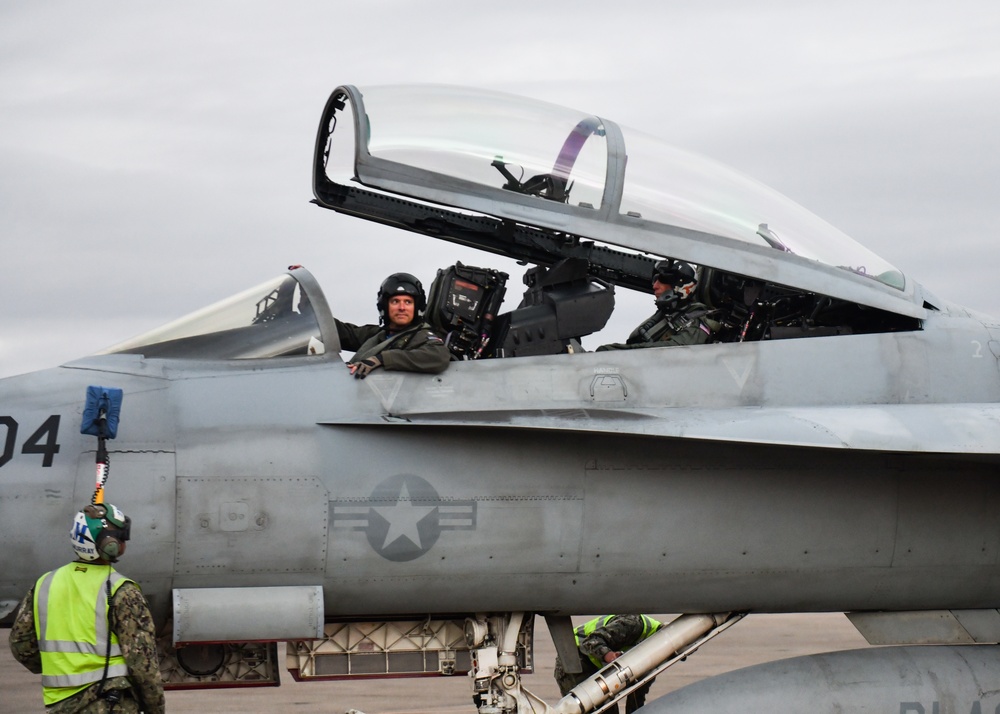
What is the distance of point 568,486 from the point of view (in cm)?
642

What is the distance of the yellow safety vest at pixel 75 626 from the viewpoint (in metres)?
5.52

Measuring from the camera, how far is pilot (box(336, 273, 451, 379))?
642 cm

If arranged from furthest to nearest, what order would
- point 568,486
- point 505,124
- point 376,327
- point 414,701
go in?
point 414,701, point 376,327, point 505,124, point 568,486

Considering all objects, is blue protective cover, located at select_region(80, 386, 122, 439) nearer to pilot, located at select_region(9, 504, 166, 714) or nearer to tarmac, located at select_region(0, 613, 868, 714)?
pilot, located at select_region(9, 504, 166, 714)

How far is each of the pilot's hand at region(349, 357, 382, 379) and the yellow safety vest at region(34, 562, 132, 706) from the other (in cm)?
159

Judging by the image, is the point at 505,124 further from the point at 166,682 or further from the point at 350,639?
the point at 166,682

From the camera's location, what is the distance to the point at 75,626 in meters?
5.54

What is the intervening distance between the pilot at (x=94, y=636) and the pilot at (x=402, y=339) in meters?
1.60

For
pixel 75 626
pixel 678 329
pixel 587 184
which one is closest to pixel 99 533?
pixel 75 626

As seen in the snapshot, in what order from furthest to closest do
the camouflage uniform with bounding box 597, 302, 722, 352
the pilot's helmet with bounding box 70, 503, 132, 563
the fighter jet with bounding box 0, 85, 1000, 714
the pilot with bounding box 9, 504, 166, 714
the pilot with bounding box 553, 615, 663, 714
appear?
the pilot with bounding box 553, 615, 663, 714
the camouflage uniform with bounding box 597, 302, 722, 352
the fighter jet with bounding box 0, 85, 1000, 714
the pilot with bounding box 9, 504, 166, 714
the pilot's helmet with bounding box 70, 503, 132, 563

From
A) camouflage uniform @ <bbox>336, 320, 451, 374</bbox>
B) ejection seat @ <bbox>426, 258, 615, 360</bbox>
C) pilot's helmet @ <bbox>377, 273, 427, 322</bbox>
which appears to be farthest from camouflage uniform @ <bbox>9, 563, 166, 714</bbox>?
ejection seat @ <bbox>426, 258, 615, 360</bbox>

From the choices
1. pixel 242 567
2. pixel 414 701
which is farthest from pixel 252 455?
pixel 414 701

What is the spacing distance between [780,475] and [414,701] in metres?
5.77

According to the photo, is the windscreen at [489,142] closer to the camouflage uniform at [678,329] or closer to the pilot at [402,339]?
the pilot at [402,339]
